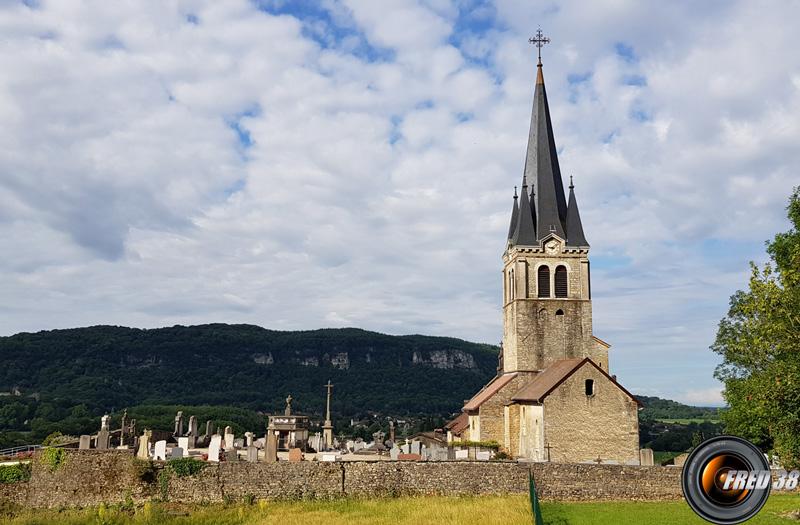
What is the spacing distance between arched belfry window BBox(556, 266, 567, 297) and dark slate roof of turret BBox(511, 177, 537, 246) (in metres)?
2.26

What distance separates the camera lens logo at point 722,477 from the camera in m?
6.55

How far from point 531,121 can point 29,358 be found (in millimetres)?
97239

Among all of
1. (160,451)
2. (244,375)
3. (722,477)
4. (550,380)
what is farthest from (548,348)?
(244,375)

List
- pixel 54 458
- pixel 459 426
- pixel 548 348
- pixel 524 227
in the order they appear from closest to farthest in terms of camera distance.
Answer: pixel 54 458 → pixel 548 348 → pixel 524 227 → pixel 459 426

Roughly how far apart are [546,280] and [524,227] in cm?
367

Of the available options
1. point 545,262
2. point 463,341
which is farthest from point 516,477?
point 463,341

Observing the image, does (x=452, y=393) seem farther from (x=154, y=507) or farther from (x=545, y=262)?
(x=154, y=507)

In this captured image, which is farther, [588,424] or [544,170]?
[544,170]

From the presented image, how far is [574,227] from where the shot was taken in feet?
144

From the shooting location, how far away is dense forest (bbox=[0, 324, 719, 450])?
8662 centimetres

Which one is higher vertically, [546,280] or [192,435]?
[546,280]

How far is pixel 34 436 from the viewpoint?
53.1m

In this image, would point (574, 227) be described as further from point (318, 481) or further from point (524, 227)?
point (318, 481)

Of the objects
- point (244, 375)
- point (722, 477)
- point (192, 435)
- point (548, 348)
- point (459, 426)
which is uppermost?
point (244, 375)
